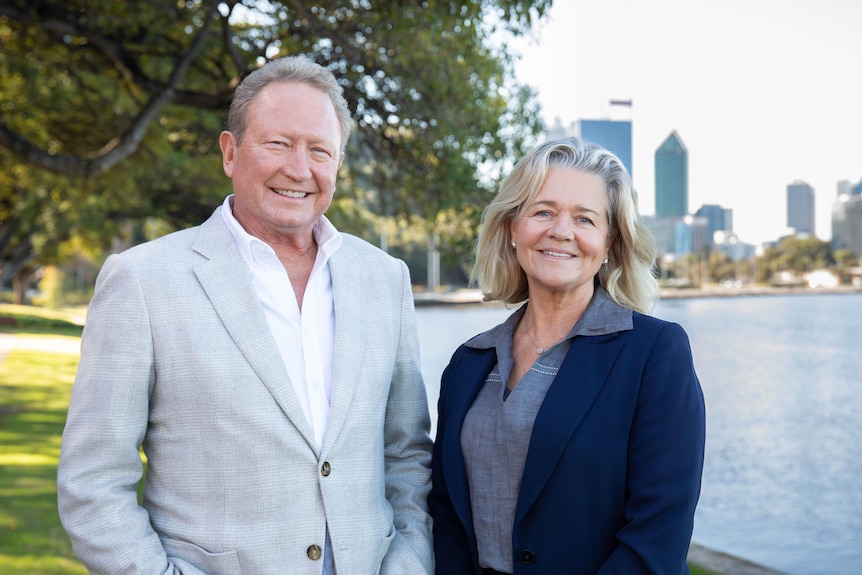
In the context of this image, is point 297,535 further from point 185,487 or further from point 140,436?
point 140,436

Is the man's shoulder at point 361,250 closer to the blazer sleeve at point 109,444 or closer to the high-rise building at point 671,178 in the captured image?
the blazer sleeve at point 109,444

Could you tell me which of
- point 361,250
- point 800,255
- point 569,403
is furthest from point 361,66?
point 800,255

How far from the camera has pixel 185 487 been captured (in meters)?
2.16

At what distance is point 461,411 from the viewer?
255cm

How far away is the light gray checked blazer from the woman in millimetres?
334

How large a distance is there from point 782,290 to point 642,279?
251ft

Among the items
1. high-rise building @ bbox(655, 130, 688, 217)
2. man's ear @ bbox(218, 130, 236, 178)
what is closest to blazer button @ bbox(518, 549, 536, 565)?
man's ear @ bbox(218, 130, 236, 178)

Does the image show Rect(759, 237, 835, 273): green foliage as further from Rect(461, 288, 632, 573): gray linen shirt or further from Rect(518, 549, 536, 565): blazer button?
Rect(518, 549, 536, 565): blazer button

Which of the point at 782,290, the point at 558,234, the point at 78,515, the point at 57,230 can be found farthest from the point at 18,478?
the point at 782,290

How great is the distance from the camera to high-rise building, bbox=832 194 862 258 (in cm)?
3462

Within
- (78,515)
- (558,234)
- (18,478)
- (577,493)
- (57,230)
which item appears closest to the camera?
(78,515)

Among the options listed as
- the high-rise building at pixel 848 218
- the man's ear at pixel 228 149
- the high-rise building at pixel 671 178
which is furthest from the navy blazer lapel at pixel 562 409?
the high-rise building at pixel 848 218

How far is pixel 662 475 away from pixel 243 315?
1.17m

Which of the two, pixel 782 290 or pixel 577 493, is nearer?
pixel 577 493
